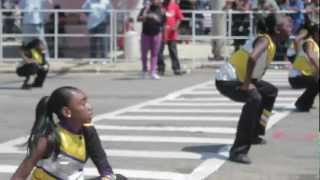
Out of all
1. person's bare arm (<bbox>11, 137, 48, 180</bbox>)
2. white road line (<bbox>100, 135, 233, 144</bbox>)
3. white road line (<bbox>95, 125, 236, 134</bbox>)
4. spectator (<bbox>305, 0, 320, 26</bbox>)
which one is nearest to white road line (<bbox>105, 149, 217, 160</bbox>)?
white road line (<bbox>100, 135, 233, 144</bbox>)

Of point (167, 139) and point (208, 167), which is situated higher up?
point (208, 167)

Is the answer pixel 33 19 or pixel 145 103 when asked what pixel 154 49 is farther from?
pixel 33 19

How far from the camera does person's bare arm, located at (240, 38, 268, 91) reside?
9.37m

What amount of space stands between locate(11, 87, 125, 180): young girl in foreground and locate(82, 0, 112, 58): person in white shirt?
16143 mm

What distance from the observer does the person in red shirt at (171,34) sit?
65.3ft

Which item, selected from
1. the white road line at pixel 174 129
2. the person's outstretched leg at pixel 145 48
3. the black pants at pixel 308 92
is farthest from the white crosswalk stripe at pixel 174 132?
the person's outstretched leg at pixel 145 48

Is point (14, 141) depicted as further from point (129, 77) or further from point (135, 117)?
point (129, 77)

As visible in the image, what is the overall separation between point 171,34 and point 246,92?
10.6 meters

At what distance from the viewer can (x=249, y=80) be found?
31.1 feet

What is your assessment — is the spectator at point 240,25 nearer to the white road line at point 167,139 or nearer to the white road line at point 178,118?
the white road line at point 178,118

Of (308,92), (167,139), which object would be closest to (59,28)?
(308,92)

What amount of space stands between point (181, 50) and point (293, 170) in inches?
548

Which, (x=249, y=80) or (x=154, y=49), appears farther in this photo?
(x=154, y=49)

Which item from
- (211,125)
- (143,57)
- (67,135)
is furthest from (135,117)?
(67,135)
